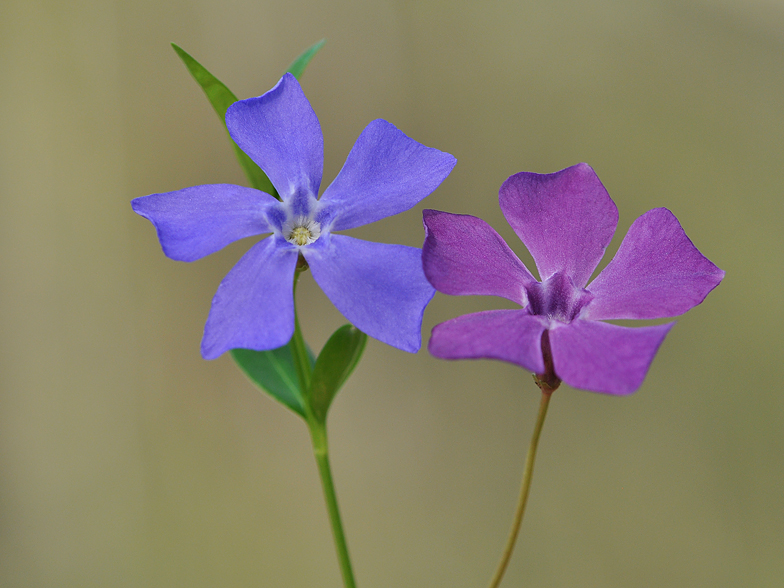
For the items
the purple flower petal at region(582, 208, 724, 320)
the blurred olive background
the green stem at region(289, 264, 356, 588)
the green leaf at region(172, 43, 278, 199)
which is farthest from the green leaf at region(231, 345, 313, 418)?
the blurred olive background

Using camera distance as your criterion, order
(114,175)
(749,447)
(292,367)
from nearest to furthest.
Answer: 1. (292,367)
2. (749,447)
3. (114,175)

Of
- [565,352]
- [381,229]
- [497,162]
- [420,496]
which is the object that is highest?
[497,162]

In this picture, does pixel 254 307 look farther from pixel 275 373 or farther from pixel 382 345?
pixel 382 345

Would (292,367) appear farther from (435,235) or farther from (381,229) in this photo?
(381,229)

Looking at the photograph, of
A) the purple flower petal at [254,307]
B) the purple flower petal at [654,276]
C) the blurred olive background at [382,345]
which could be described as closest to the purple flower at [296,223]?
the purple flower petal at [254,307]

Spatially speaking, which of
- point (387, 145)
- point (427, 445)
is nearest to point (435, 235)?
point (387, 145)

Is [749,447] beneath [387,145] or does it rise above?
beneath

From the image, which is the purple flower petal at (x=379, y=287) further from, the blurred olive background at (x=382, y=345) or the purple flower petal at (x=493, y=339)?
the blurred olive background at (x=382, y=345)
